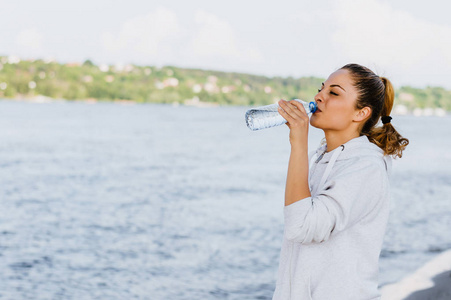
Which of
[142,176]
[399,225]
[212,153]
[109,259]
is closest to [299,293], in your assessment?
[109,259]

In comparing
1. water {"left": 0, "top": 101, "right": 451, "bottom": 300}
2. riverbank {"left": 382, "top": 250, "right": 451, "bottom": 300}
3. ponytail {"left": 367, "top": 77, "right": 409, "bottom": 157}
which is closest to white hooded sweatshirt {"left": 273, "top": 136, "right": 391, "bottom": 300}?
ponytail {"left": 367, "top": 77, "right": 409, "bottom": 157}

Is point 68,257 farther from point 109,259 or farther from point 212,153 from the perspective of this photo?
point 212,153

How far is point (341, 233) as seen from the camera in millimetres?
1887

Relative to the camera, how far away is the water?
8.80 metres

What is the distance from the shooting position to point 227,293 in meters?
8.41

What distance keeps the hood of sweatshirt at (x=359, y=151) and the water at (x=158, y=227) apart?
1.50 feet

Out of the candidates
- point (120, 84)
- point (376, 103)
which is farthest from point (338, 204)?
point (120, 84)

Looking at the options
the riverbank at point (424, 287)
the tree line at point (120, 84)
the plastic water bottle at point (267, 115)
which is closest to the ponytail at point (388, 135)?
the plastic water bottle at point (267, 115)

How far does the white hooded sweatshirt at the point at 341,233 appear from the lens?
182cm

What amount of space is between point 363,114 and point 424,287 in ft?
15.9

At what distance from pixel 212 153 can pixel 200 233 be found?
18.3 m

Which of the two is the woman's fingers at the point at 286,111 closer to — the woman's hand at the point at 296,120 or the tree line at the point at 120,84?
the woman's hand at the point at 296,120

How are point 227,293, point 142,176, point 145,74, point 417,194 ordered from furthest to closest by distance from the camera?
point 145,74 → point 142,176 → point 417,194 → point 227,293

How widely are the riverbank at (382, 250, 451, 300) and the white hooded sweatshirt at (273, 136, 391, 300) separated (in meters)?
4.43
